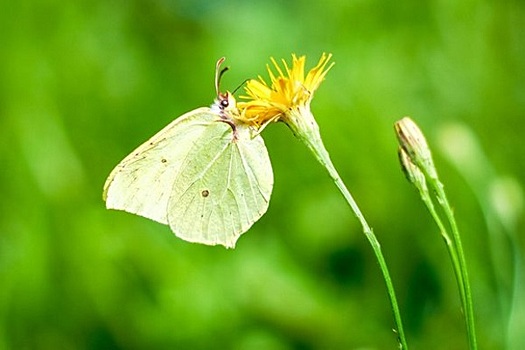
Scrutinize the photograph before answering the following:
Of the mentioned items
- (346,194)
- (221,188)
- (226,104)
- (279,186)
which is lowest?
(346,194)

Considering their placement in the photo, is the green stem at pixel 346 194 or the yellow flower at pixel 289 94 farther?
the yellow flower at pixel 289 94

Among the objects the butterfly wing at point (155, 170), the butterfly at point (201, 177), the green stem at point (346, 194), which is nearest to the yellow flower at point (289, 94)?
the green stem at point (346, 194)

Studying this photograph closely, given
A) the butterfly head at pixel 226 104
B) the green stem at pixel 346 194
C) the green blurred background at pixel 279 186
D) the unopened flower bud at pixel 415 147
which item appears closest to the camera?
the green stem at pixel 346 194

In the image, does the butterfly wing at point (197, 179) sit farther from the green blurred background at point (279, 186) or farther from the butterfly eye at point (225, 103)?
the green blurred background at point (279, 186)

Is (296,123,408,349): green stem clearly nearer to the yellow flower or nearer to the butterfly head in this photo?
the yellow flower

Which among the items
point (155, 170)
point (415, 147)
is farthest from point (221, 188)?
point (415, 147)

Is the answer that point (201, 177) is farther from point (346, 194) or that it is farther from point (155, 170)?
point (346, 194)

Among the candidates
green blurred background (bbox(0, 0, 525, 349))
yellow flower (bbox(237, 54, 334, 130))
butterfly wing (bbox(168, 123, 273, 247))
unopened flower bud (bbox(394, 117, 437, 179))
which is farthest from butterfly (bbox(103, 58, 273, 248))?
green blurred background (bbox(0, 0, 525, 349))

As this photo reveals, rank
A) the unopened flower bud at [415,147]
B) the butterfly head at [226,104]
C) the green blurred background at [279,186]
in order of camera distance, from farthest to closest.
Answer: the green blurred background at [279,186] → the butterfly head at [226,104] → the unopened flower bud at [415,147]

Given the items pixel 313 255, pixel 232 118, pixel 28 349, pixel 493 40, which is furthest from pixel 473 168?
pixel 28 349
